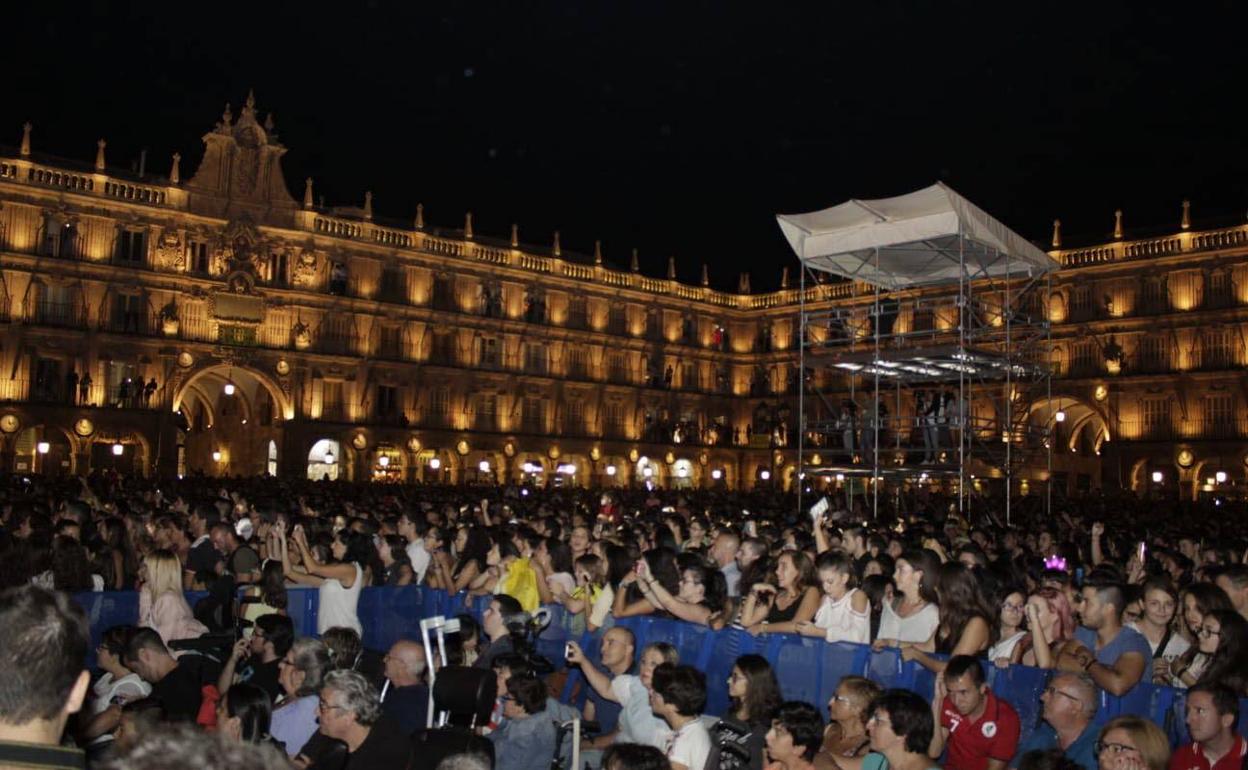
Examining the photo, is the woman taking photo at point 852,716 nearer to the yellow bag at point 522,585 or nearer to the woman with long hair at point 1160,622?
the woman with long hair at point 1160,622

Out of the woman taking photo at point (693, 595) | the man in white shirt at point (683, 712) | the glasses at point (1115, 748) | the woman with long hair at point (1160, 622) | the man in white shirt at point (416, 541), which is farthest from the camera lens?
the man in white shirt at point (416, 541)

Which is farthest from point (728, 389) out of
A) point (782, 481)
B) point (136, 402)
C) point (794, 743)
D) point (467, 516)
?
A: point (794, 743)

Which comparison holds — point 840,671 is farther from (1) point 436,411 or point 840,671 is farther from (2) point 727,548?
(1) point 436,411

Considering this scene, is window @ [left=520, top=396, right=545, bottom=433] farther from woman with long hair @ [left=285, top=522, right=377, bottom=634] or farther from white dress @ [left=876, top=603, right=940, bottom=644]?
white dress @ [left=876, top=603, right=940, bottom=644]

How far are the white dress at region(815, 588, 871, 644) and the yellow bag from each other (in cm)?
270

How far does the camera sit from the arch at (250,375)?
1761 inches

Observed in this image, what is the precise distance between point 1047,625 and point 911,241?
41.6ft

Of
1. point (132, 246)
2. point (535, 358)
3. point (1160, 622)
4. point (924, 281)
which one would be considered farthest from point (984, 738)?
point (535, 358)

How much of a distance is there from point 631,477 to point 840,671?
49719mm

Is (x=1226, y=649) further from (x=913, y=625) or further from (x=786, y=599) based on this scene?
(x=786, y=599)

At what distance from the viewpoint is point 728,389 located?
63844 millimetres

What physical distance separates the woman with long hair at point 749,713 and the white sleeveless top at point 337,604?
504 cm

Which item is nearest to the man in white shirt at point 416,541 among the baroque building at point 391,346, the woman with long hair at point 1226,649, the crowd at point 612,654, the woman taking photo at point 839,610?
the crowd at point 612,654

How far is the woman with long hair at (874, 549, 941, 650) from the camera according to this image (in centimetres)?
849
